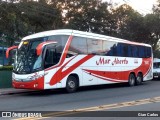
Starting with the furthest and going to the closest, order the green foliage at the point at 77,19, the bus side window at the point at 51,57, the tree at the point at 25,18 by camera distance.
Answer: the green foliage at the point at 77,19 → the tree at the point at 25,18 → the bus side window at the point at 51,57

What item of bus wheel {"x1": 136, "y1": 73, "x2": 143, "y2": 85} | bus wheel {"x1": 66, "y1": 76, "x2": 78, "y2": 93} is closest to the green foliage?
bus wheel {"x1": 66, "y1": 76, "x2": 78, "y2": 93}

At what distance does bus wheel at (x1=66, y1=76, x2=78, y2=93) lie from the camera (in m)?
21.6

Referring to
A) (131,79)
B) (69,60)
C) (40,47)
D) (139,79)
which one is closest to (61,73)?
(69,60)

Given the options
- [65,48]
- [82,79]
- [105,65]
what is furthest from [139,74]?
[65,48]

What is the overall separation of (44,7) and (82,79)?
1574 cm

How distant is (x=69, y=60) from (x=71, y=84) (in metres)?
1.39

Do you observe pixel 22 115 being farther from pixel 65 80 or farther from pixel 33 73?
pixel 65 80

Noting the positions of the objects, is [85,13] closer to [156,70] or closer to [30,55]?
[156,70]

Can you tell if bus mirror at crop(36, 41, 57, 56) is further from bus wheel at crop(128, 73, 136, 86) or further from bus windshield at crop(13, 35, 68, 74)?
bus wheel at crop(128, 73, 136, 86)

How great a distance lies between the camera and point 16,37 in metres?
32.2

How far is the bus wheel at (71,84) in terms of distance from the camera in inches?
850

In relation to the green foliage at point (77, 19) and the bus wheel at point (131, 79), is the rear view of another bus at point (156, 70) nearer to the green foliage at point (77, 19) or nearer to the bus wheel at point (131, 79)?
the green foliage at point (77, 19)

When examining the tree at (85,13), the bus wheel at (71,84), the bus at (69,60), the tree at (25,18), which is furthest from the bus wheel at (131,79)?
the tree at (85,13)

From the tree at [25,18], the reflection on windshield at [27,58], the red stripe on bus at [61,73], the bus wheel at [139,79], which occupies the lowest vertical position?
the bus wheel at [139,79]
